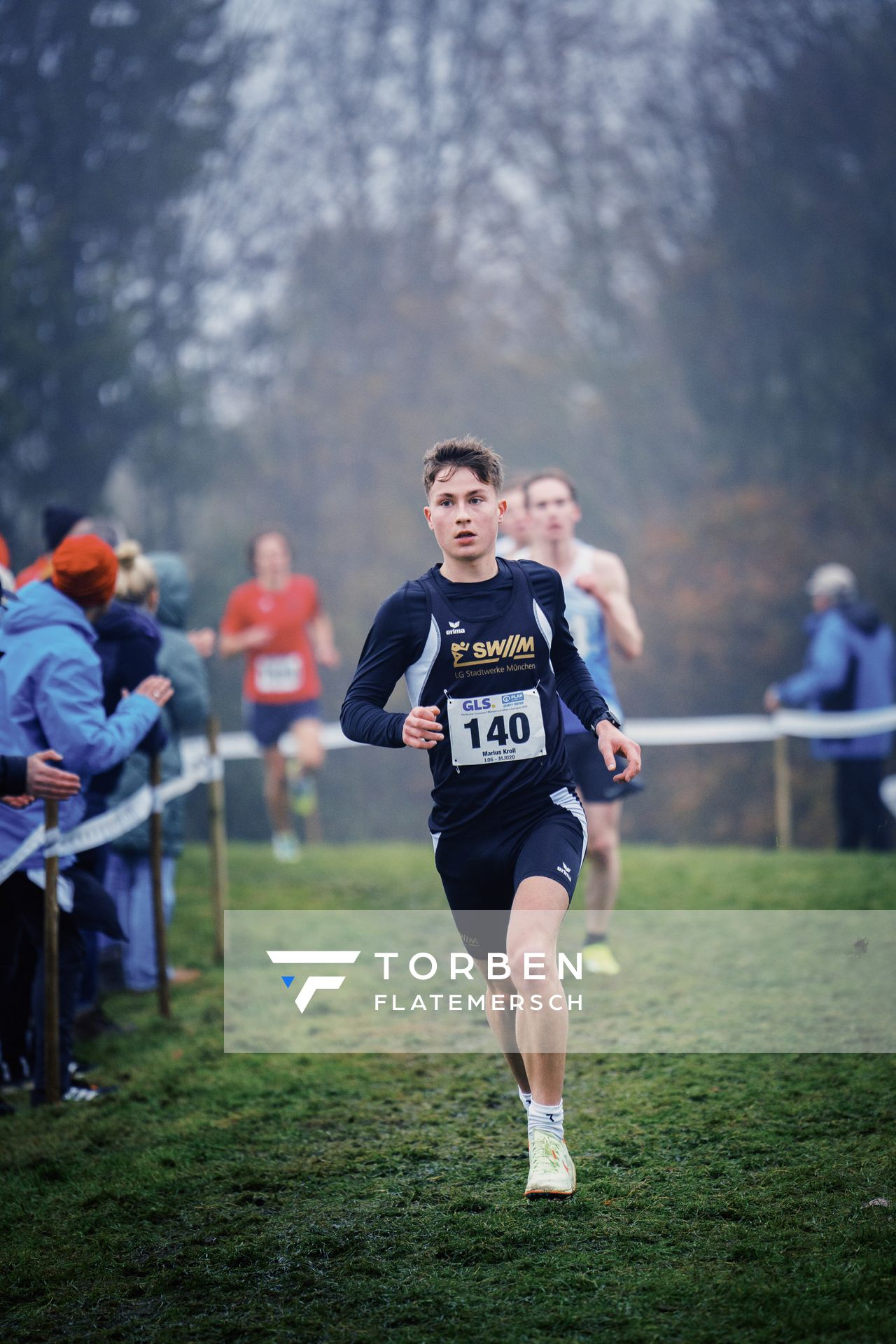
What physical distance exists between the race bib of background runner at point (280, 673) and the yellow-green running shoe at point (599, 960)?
13.5ft

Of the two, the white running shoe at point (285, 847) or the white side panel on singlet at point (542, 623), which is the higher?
the white side panel on singlet at point (542, 623)

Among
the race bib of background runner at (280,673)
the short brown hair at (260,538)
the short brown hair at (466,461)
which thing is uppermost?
the short brown hair at (260,538)

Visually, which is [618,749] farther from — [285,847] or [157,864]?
[285,847]

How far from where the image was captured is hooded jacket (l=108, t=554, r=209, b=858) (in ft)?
21.4

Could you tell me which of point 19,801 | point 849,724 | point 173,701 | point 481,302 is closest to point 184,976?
point 173,701

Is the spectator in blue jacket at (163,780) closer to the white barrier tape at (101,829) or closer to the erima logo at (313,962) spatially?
the white barrier tape at (101,829)

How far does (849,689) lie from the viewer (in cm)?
1041

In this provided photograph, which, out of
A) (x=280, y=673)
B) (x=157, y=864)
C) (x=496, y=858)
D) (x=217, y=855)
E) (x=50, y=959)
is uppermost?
(x=280, y=673)

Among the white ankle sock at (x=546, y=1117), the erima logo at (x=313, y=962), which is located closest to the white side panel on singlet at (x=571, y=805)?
the white ankle sock at (x=546, y=1117)

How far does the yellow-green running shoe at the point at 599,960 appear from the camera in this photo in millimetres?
6332

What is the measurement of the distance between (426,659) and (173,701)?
3.09 metres

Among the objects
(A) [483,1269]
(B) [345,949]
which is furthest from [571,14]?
(A) [483,1269]

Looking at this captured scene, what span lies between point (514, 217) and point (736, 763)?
936 cm

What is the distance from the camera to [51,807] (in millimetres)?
4805
